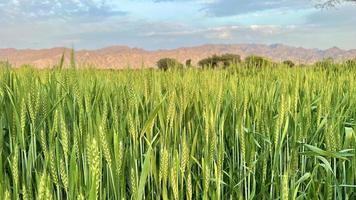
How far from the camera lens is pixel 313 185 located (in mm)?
1169

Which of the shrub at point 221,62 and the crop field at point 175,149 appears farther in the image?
the shrub at point 221,62

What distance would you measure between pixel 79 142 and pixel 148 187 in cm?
20

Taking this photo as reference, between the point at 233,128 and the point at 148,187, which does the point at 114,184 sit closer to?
the point at 148,187

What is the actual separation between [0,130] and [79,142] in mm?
241

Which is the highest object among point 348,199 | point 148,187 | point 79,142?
point 79,142

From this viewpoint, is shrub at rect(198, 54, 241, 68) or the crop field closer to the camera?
the crop field

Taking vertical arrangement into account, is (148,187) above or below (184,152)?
below

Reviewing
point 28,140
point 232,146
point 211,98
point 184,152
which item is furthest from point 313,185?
point 28,140

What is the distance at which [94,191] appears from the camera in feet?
1.99

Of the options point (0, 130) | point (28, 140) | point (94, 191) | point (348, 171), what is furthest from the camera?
point (28, 140)

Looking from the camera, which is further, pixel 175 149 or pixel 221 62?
pixel 221 62

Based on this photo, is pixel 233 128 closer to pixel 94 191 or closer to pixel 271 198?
pixel 271 198

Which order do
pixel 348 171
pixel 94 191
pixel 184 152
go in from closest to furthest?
pixel 94 191 → pixel 184 152 → pixel 348 171

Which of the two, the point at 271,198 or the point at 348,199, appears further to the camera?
the point at 348,199
